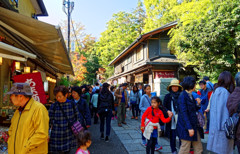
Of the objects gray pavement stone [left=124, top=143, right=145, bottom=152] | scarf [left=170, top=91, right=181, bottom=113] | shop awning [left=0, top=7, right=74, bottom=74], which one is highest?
shop awning [left=0, top=7, right=74, bottom=74]

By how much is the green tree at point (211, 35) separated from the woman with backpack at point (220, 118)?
23.9 feet

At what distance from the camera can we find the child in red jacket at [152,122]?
4258 mm

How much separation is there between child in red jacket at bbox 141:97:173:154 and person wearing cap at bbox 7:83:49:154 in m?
2.52

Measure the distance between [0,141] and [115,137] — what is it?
3815mm

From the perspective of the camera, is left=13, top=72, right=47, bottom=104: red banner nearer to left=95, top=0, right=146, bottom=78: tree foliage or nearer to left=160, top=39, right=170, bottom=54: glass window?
left=160, top=39, right=170, bottom=54: glass window

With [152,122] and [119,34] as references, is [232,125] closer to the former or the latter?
[152,122]

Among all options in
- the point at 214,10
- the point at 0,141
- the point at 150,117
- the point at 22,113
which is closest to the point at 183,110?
the point at 150,117

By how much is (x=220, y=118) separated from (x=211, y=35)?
7970 millimetres

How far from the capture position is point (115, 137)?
6758 millimetres

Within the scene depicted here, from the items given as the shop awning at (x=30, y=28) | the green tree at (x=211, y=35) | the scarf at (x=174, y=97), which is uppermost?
the green tree at (x=211, y=35)

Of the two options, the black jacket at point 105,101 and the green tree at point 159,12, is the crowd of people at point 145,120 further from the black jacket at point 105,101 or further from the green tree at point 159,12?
the green tree at point 159,12

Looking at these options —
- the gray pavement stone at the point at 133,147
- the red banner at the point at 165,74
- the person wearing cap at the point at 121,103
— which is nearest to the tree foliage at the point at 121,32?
the red banner at the point at 165,74

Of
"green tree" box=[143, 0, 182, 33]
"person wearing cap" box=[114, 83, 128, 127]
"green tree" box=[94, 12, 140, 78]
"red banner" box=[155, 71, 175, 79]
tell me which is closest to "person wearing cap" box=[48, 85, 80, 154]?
"person wearing cap" box=[114, 83, 128, 127]

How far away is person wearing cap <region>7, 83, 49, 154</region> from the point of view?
7.87ft
